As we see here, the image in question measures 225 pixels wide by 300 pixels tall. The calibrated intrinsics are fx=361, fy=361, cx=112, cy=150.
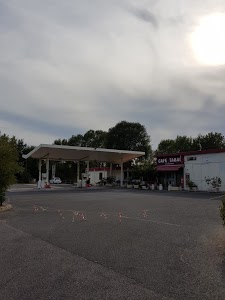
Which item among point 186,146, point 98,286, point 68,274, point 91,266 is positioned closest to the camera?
point 98,286

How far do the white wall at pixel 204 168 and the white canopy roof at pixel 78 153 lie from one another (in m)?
10.9

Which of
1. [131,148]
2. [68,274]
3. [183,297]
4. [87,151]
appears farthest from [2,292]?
[131,148]

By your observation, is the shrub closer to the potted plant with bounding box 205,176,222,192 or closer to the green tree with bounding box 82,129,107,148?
the potted plant with bounding box 205,176,222,192

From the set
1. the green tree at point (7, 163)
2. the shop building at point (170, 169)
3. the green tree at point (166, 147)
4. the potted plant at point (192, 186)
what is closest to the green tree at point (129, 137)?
the green tree at point (166, 147)

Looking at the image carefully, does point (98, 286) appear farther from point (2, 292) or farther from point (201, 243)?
point (201, 243)

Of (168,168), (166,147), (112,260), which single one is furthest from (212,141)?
(112,260)

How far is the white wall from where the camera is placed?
1441 inches

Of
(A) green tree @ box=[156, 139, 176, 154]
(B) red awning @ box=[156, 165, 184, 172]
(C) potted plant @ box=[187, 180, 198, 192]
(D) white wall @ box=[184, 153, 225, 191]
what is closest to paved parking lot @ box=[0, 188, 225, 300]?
(D) white wall @ box=[184, 153, 225, 191]

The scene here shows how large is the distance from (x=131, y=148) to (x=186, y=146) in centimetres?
1179

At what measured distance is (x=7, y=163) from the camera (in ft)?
60.7

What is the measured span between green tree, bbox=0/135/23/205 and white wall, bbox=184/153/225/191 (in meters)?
23.5

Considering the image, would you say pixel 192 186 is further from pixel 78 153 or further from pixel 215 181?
pixel 78 153

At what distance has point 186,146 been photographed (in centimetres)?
7744

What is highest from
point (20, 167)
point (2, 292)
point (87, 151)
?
point (87, 151)
